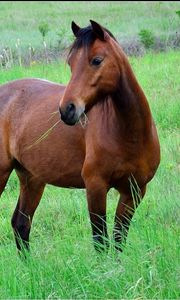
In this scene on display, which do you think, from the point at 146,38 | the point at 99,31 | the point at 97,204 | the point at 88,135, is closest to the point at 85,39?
the point at 99,31

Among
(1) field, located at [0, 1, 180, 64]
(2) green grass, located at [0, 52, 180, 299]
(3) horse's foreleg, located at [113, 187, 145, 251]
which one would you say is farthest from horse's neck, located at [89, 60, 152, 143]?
(1) field, located at [0, 1, 180, 64]

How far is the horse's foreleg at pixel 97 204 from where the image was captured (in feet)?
15.1

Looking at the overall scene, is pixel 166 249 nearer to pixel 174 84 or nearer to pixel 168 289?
pixel 168 289

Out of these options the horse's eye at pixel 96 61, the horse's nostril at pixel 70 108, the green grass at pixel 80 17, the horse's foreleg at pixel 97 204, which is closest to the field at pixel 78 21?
the green grass at pixel 80 17

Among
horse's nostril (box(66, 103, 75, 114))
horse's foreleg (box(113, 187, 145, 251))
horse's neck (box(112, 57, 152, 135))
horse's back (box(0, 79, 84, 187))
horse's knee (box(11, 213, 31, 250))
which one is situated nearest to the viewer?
horse's nostril (box(66, 103, 75, 114))

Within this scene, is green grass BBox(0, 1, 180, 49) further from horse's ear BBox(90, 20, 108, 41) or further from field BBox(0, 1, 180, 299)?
horse's ear BBox(90, 20, 108, 41)

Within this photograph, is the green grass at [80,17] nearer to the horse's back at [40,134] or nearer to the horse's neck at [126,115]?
the horse's back at [40,134]

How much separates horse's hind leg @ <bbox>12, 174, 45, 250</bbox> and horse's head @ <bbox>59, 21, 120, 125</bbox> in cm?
166

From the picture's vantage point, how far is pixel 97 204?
4.64 metres

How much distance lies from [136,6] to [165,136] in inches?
780

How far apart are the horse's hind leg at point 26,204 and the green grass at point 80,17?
12.7 m

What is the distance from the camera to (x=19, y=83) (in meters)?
5.91

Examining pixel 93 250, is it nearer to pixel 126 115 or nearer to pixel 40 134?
pixel 126 115

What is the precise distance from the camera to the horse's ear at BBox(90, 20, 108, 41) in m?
4.20
